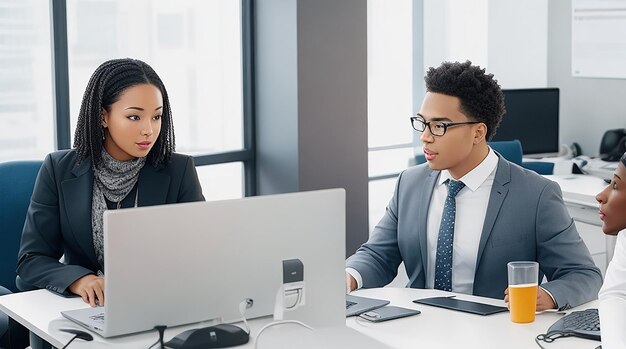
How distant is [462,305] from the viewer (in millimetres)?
2234

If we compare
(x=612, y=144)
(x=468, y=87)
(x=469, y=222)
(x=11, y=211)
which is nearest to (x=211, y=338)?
(x=469, y=222)

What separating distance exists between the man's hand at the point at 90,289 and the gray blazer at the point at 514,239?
0.72m

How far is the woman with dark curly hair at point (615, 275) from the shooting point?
1790 mm

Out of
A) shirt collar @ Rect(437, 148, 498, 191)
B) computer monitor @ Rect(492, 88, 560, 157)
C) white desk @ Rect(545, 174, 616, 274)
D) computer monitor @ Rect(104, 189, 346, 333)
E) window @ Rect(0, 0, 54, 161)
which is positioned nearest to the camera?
computer monitor @ Rect(104, 189, 346, 333)

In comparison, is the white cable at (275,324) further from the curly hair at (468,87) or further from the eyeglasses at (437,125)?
the curly hair at (468,87)

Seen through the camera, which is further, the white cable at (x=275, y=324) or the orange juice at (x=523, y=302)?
the orange juice at (x=523, y=302)

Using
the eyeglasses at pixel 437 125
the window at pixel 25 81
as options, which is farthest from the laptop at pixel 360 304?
the window at pixel 25 81

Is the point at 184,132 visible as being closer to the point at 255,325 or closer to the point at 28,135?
the point at 28,135

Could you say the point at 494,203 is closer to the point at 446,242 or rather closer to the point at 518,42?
the point at 446,242

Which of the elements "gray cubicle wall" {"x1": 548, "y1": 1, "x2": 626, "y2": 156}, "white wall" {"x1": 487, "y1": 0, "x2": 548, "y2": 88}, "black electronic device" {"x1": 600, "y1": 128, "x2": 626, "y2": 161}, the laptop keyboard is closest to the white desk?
"black electronic device" {"x1": 600, "y1": 128, "x2": 626, "y2": 161}

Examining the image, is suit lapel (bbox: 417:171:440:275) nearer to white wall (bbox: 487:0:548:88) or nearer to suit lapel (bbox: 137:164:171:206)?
suit lapel (bbox: 137:164:171:206)

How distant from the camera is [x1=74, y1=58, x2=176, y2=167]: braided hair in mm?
2500

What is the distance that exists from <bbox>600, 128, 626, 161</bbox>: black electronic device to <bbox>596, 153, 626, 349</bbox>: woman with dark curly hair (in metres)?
3.09

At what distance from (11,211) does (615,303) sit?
187 cm
